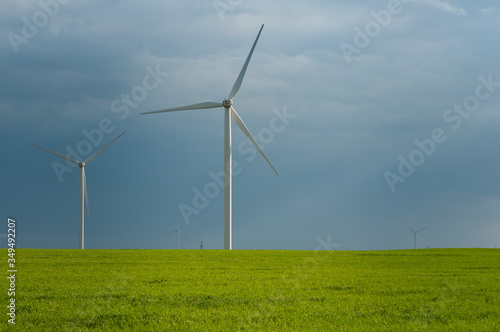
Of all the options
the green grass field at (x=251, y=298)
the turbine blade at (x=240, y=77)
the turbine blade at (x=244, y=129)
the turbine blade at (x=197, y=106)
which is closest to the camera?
the green grass field at (x=251, y=298)

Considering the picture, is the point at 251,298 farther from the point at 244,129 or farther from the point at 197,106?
the point at 197,106

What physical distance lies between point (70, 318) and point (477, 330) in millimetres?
10755

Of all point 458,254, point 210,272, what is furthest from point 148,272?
point 458,254

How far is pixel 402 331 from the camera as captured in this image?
1273cm

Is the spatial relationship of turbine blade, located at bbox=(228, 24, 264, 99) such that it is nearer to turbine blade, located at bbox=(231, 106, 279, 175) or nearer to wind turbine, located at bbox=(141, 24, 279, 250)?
wind turbine, located at bbox=(141, 24, 279, 250)

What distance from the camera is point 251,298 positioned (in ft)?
53.3

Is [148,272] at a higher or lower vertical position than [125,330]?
higher

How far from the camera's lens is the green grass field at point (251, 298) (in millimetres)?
13422

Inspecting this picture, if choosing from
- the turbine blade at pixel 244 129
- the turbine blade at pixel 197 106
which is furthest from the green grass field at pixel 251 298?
the turbine blade at pixel 197 106

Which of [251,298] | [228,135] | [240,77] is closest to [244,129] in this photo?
[228,135]

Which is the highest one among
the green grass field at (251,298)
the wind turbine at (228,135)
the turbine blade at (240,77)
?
the turbine blade at (240,77)

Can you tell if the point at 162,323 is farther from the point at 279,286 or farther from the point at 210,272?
the point at 210,272

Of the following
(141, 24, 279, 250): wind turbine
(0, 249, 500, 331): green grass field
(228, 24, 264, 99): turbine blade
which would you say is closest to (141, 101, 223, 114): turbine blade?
(141, 24, 279, 250): wind turbine

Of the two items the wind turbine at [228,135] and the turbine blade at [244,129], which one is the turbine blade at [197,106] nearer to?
the wind turbine at [228,135]
